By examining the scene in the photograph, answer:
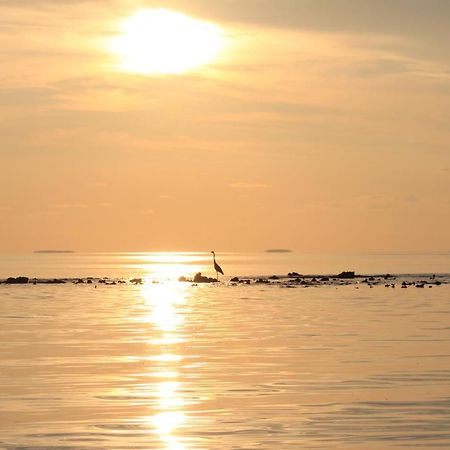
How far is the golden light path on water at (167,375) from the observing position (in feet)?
76.5

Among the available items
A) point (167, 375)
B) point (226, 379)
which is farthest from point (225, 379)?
point (167, 375)

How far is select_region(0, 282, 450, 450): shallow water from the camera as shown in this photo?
2281 cm

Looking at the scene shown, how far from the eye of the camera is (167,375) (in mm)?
32688

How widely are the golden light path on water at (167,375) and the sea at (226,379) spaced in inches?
2.2

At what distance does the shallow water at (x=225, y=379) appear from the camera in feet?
74.8

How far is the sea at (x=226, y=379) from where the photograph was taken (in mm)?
22766

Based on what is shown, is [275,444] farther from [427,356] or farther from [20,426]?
[427,356]

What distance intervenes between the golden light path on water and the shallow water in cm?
5

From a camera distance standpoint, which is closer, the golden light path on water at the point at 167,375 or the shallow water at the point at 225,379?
the shallow water at the point at 225,379

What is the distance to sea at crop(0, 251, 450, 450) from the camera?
74.7 feet

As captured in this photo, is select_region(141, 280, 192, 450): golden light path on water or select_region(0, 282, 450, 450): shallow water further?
select_region(141, 280, 192, 450): golden light path on water

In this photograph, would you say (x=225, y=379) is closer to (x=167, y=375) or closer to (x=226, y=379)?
(x=226, y=379)

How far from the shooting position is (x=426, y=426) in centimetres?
2356

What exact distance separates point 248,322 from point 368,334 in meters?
9.48
